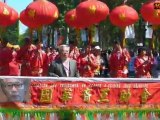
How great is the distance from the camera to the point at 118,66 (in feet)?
46.6

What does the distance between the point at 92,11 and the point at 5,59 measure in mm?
2606

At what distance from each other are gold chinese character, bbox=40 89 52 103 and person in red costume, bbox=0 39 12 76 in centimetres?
494

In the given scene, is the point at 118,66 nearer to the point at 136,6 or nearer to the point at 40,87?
the point at 40,87

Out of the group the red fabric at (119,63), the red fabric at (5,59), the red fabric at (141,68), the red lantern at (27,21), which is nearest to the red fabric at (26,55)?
the red fabric at (5,59)

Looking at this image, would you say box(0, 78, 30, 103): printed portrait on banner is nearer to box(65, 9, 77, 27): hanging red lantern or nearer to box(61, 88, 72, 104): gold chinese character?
box(61, 88, 72, 104): gold chinese character

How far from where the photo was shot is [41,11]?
1254cm

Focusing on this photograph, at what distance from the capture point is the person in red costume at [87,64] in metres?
13.8

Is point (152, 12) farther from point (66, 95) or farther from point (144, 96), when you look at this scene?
point (66, 95)

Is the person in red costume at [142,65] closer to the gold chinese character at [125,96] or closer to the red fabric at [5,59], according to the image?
the red fabric at [5,59]

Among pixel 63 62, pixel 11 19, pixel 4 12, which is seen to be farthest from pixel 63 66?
pixel 11 19

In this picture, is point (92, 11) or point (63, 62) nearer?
point (63, 62)

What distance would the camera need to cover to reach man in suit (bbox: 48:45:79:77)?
8.49 m

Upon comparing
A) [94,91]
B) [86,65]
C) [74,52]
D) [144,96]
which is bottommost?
[144,96]

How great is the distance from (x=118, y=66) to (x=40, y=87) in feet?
21.8
